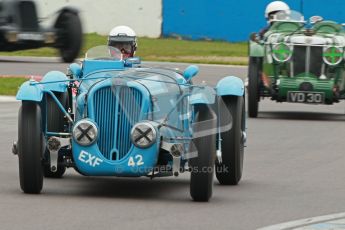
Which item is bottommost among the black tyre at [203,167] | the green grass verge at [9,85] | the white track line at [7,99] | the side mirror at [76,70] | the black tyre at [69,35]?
the green grass verge at [9,85]

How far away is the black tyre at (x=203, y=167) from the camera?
30.6 ft

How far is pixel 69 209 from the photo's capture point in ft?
29.1

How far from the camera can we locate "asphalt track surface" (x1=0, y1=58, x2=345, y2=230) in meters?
8.44

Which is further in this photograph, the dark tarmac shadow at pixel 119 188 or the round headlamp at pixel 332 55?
the round headlamp at pixel 332 55

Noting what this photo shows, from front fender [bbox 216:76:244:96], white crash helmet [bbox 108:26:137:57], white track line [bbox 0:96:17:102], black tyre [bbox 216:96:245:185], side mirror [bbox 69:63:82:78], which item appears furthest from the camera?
white track line [bbox 0:96:17:102]

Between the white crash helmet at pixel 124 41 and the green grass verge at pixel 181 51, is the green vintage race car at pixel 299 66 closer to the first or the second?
the white crash helmet at pixel 124 41

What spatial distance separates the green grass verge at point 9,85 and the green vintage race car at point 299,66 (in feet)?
15.2

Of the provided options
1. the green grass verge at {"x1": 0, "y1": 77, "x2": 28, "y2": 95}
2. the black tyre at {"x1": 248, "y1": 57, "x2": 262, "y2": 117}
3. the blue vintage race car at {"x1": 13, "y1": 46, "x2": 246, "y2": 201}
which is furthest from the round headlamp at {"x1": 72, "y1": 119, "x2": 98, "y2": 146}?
the green grass verge at {"x1": 0, "y1": 77, "x2": 28, "y2": 95}

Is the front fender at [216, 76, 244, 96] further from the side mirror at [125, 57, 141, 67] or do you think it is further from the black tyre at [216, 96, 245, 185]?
the side mirror at [125, 57, 141, 67]

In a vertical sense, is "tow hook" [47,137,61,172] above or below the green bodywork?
above

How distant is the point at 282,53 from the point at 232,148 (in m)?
8.37

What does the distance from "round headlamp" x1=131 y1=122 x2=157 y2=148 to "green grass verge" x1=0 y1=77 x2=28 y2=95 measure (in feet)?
37.9

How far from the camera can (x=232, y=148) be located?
406 inches

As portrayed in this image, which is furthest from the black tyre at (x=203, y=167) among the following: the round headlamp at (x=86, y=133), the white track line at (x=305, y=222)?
the white track line at (x=305, y=222)
